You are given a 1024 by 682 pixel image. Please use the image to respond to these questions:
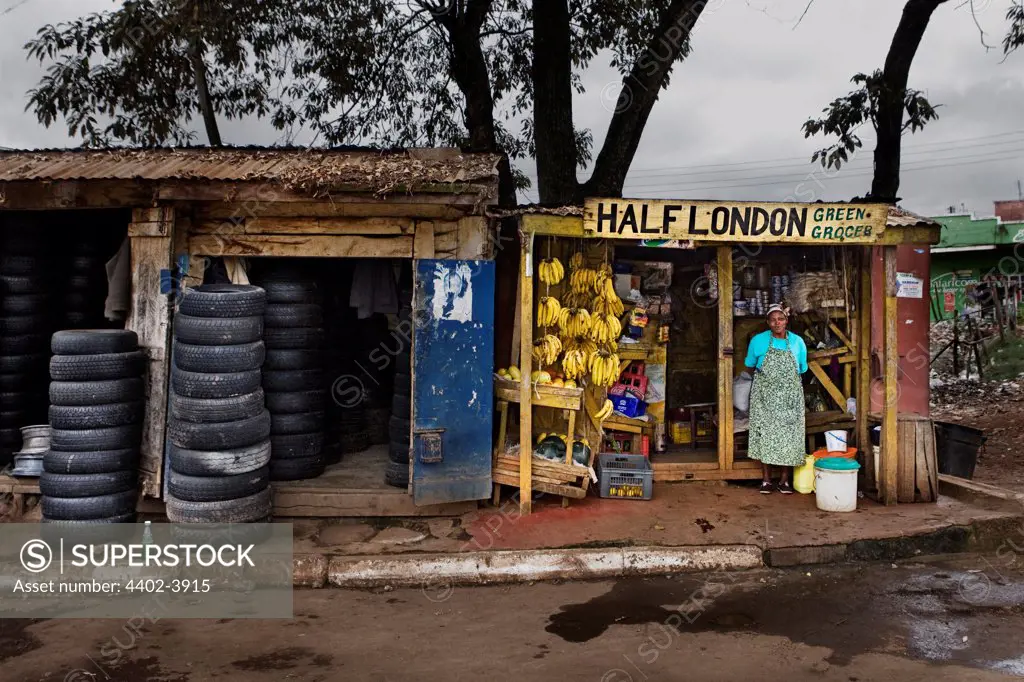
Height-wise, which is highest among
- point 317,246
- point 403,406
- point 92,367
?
point 317,246

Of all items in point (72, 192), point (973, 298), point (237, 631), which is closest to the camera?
point (237, 631)

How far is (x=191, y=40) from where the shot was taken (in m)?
11.1

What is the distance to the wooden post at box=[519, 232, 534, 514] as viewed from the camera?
7.34 meters

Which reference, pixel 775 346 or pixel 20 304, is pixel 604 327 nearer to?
pixel 775 346

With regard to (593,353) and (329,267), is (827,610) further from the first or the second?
(329,267)

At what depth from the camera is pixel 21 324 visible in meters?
7.82

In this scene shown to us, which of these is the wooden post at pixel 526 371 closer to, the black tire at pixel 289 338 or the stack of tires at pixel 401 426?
the stack of tires at pixel 401 426

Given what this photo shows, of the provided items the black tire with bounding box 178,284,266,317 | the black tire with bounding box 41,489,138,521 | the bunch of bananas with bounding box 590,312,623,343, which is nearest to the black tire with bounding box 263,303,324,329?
the black tire with bounding box 178,284,266,317

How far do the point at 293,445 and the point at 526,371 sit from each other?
2625 millimetres

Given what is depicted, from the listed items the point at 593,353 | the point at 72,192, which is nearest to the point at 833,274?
the point at 593,353

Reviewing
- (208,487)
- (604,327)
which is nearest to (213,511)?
(208,487)

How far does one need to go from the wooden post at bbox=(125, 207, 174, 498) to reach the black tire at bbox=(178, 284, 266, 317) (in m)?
0.84

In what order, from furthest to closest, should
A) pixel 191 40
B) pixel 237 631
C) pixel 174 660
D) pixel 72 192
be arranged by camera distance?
pixel 191 40
pixel 72 192
pixel 237 631
pixel 174 660

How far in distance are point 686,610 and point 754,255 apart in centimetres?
508
